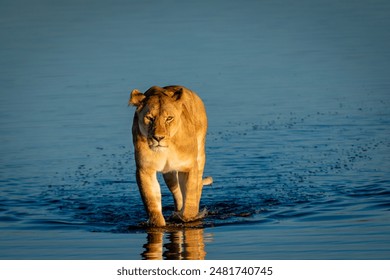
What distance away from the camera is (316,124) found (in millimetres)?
18312

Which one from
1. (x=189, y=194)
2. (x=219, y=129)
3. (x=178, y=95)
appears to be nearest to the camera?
(x=178, y=95)

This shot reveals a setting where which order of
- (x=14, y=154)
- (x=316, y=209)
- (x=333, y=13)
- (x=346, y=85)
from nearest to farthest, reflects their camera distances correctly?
(x=316, y=209), (x=14, y=154), (x=346, y=85), (x=333, y=13)

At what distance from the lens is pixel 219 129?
59.8 ft

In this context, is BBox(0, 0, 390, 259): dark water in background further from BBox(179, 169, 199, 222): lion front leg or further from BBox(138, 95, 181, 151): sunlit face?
BBox(138, 95, 181, 151): sunlit face

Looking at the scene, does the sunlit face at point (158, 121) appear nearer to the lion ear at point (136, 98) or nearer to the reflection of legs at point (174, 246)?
the lion ear at point (136, 98)

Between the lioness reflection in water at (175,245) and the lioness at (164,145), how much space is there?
33cm

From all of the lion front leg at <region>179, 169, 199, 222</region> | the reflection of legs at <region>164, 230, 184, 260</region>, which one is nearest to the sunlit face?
the lion front leg at <region>179, 169, 199, 222</region>

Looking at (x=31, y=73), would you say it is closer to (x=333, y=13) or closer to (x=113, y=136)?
(x=113, y=136)

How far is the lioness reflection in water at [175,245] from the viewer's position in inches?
434

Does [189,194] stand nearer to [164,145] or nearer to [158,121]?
[164,145]

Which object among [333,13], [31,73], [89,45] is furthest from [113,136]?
[333,13]

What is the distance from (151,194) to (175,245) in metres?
0.88

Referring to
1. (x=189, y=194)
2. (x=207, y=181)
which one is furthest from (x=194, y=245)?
(x=207, y=181)

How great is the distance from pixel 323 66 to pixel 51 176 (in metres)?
9.36
